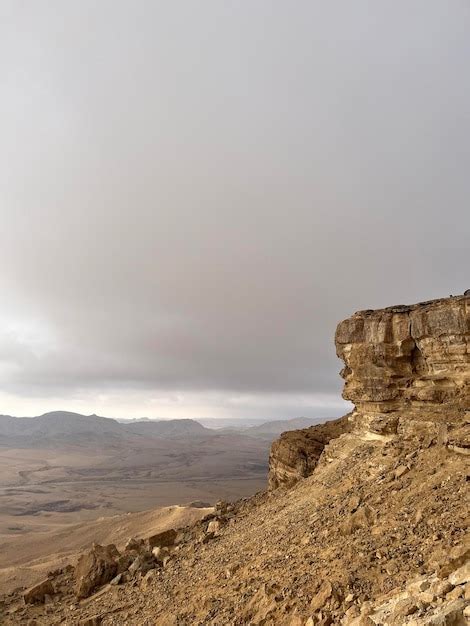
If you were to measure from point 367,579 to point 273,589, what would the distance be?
2.42m

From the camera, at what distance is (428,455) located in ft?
40.5

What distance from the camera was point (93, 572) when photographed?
53.8ft

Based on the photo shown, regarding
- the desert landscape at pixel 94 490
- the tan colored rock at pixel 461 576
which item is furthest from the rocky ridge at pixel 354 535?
the desert landscape at pixel 94 490

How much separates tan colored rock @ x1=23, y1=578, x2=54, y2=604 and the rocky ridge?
0.06 metres

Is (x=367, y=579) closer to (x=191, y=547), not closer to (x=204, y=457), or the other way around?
(x=191, y=547)

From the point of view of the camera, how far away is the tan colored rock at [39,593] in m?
16.8

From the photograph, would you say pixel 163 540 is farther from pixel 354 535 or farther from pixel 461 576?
pixel 461 576

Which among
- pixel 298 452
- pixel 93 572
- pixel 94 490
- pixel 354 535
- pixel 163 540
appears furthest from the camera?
pixel 94 490

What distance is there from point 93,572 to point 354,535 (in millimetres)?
11522

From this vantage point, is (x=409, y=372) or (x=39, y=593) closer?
(x=409, y=372)

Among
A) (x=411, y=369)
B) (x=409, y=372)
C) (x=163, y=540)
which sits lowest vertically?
(x=163, y=540)

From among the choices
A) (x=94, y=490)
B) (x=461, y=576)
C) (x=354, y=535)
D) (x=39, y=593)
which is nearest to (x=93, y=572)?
(x=39, y=593)

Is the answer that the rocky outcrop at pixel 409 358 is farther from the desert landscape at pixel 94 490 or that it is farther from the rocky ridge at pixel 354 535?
the desert landscape at pixel 94 490

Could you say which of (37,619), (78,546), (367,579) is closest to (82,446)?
(78,546)
